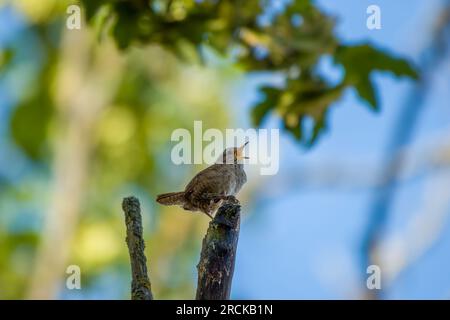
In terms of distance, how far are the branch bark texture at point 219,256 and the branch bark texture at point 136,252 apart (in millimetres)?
220

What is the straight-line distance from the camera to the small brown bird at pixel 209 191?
14.0ft

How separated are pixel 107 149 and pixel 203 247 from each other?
44.2ft

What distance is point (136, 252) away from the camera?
3.61 m

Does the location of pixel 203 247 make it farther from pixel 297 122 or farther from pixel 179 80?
pixel 179 80

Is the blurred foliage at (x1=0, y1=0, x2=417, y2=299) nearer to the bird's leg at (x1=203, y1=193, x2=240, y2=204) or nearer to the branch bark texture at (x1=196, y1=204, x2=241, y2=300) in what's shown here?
the bird's leg at (x1=203, y1=193, x2=240, y2=204)

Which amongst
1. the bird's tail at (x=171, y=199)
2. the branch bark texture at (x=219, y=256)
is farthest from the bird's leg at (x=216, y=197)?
the branch bark texture at (x=219, y=256)

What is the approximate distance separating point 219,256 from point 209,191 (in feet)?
2.47

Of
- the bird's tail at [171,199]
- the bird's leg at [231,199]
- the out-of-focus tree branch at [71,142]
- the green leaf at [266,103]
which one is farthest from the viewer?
the out-of-focus tree branch at [71,142]

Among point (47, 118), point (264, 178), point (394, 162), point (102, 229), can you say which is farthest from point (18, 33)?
point (394, 162)

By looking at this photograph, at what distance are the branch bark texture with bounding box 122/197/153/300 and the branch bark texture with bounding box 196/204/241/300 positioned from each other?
22 cm

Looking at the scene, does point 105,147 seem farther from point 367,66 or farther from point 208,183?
point 208,183

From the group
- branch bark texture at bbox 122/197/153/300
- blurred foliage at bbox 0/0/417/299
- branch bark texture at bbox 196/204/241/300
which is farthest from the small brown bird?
blurred foliage at bbox 0/0/417/299

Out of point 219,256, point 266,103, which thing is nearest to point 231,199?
point 219,256

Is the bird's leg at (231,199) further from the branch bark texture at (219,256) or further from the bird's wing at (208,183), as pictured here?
the branch bark texture at (219,256)
